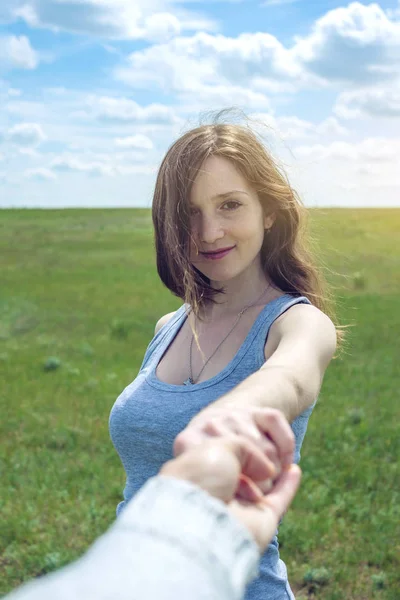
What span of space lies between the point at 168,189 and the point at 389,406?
21.3ft

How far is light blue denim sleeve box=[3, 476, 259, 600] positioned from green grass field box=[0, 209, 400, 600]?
2405 millimetres

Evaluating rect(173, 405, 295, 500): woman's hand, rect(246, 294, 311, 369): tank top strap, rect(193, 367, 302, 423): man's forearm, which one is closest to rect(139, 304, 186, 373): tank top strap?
rect(246, 294, 311, 369): tank top strap

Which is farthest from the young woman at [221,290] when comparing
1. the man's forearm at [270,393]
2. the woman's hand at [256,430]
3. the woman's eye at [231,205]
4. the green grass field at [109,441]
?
the woman's hand at [256,430]

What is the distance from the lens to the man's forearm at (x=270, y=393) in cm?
135

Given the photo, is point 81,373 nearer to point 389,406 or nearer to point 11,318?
point 389,406

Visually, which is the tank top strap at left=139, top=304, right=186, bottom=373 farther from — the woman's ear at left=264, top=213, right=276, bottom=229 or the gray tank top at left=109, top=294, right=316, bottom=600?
the woman's ear at left=264, top=213, right=276, bottom=229

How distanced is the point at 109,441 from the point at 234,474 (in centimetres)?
632

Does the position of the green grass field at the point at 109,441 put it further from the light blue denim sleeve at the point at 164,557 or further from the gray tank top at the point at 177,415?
the light blue denim sleeve at the point at 164,557

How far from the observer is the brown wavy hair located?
2395 millimetres

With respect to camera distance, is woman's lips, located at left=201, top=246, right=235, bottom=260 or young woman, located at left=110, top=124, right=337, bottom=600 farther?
woman's lips, located at left=201, top=246, right=235, bottom=260

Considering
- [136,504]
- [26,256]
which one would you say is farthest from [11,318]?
[136,504]

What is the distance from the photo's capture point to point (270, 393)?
4.83 ft

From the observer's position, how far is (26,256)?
2425cm

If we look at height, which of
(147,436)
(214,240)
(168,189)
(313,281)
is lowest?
(147,436)
